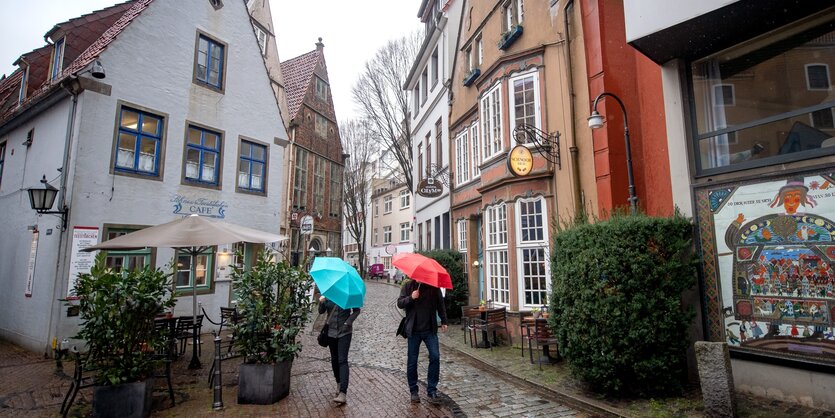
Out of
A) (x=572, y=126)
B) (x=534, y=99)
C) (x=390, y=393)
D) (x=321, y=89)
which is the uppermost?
(x=321, y=89)

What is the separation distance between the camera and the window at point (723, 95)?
655cm

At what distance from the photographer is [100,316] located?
5191mm

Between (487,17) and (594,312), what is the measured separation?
9.98m

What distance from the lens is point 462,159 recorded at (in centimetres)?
1528

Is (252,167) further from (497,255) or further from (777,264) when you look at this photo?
(777,264)

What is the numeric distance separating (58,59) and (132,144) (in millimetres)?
4286

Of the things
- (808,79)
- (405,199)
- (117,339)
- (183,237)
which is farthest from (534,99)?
(405,199)

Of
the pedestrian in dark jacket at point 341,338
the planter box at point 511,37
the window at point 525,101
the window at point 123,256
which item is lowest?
the pedestrian in dark jacket at point 341,338

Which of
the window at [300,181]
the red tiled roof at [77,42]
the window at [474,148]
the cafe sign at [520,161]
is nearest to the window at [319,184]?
the window at [300,181]

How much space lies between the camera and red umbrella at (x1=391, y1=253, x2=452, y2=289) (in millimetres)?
5602

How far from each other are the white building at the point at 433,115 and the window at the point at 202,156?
6.84 meters

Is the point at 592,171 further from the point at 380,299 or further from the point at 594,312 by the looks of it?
the point at 380,299

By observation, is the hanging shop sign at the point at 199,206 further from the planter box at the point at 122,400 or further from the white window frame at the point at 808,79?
the white window frame at the point at 808,79

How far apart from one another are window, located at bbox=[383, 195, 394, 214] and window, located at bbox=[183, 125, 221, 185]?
33.8 metres
